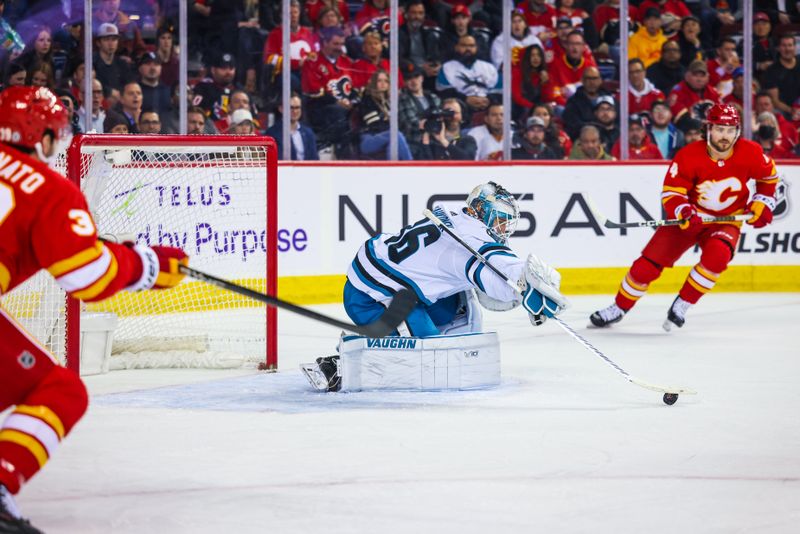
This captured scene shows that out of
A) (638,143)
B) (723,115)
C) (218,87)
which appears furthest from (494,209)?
(638,143)

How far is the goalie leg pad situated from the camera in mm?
4371

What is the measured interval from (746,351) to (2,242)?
3857 mm

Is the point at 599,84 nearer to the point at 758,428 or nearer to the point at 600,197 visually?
the point at 600,197

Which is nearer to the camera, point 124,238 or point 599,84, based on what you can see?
point 124,238

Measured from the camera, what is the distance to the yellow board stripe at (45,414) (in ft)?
8.16

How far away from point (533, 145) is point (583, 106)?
1.46ft

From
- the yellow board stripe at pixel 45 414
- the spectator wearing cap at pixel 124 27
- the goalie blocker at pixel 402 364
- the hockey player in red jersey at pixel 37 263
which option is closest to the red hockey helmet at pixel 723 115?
the goalie blocker at pixel 402 364

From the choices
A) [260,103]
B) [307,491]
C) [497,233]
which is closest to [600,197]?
[260,103]

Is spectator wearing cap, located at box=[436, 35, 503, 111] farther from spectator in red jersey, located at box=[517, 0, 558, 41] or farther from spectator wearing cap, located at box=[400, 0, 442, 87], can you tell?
spectator in red jersey, located at box=[517, 0, 558, 41]

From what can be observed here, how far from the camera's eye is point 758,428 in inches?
151

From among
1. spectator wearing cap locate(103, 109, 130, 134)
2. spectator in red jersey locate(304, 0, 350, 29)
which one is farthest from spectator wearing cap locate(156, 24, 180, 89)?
spectator in red jersey locate(304, 0, 350, 29)

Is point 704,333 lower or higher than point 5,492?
lower

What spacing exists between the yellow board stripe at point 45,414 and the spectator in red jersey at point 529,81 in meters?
5.46

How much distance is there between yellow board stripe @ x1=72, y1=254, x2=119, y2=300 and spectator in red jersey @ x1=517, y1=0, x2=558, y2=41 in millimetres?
5652
